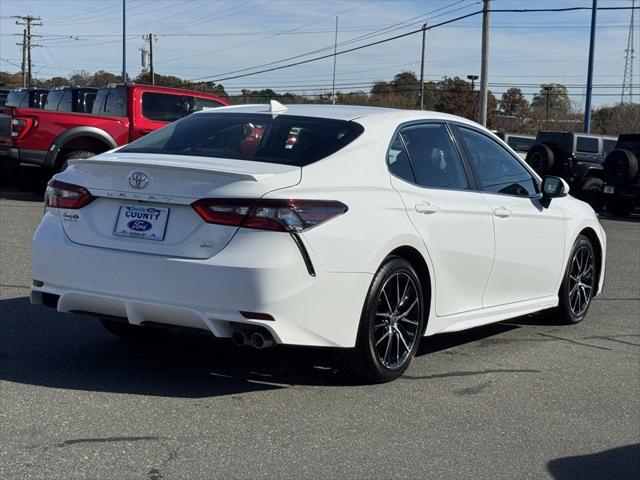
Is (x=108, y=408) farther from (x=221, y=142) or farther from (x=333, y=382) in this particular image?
(x=221, y=142)

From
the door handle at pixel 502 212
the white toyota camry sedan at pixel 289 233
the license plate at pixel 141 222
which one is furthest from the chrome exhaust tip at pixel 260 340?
the door handle at pixel 502 212

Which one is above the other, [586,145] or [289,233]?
[586,145]

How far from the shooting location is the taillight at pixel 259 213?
4824 millimetres

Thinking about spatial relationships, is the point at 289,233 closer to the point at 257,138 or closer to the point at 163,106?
the point at 257,138

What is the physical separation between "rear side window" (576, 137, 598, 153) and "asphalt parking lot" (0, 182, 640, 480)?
18128mm

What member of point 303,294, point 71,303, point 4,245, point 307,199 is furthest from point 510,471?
point 4,245

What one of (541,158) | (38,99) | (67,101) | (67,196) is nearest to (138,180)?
(67,196)

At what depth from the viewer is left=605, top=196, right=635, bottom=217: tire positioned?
70.8 feet

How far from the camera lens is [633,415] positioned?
17.7 feet

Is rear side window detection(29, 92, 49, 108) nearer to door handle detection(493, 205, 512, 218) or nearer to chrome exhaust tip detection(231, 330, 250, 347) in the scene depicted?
door handle detection(493, 205, 512, 218)

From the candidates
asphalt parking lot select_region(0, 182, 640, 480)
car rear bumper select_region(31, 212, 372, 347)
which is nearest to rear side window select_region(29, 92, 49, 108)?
asphalt parking lot select_region(0, 182, 640, 480)

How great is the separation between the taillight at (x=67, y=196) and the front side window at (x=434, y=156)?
6.64 feet

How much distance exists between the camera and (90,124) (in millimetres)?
15211

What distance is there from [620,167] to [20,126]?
1277 cm
